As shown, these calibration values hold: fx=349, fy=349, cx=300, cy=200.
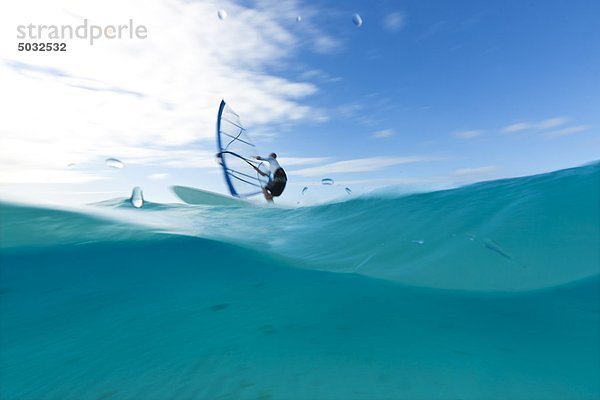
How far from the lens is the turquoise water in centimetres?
258

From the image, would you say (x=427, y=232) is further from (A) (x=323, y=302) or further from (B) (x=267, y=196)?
(B) (x=267, y=196)

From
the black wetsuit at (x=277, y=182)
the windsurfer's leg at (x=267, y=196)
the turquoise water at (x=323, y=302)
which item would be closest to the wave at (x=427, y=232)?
the turquoise water at (x=323, y=302)

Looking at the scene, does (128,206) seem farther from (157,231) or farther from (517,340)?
(517,340)

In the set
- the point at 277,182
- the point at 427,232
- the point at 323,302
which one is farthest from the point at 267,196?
the point at 323,302

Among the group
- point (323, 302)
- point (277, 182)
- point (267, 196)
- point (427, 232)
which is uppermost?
point (277, 182)

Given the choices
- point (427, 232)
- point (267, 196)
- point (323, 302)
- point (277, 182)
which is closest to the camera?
point (323, 302)

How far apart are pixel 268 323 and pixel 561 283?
13.8ft

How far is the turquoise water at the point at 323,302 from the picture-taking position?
2.58m

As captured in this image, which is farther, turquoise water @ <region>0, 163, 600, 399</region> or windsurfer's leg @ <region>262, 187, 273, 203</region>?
windsurfer's leg @ <region>262, 187, 273, 203</region>

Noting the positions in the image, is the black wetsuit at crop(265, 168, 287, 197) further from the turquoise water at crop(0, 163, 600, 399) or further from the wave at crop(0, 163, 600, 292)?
the turquoise water at crop(0, 163, 600, 399)

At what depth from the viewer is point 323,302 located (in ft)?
13.3

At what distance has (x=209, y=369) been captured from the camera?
268 centimetres

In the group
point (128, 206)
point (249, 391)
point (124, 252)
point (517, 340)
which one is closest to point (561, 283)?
point (517, 340)

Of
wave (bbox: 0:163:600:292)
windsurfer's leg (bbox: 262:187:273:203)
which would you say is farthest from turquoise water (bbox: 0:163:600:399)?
windsurfer's leg (bbox: 262:187:273:203)
